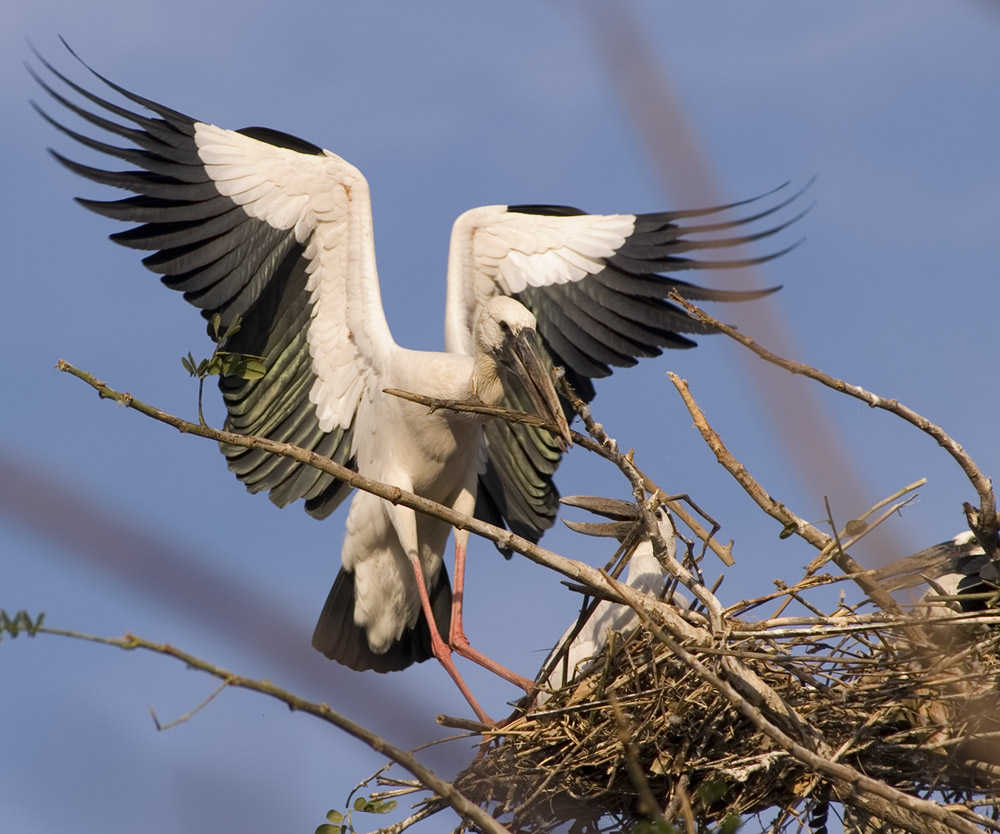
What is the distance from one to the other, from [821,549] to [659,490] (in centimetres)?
63

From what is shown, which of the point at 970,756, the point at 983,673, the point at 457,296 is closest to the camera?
the point at 983,673

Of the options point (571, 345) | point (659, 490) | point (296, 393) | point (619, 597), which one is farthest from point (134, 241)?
point (619, 597)

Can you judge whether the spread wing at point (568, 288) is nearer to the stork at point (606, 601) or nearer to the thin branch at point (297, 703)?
the stork at point (606, 601)

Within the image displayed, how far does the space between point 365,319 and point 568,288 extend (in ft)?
3.94

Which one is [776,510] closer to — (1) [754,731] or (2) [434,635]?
Answer: (1) [754,731]

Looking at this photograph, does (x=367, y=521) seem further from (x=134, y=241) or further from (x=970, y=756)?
(x=970, y=756)

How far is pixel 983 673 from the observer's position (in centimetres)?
396

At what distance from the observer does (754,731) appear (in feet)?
15.4

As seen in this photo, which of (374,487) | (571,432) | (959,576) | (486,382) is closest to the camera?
(374,487)

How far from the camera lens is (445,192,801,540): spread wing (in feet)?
23.8

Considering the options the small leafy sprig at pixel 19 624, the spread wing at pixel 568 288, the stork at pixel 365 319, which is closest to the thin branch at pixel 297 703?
the small leafy sprig at pixel 19 624

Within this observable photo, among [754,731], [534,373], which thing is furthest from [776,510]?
[534,373]

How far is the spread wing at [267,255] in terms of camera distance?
6.88 metres

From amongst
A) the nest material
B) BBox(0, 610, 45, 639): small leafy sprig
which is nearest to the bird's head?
the nest material
